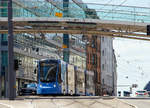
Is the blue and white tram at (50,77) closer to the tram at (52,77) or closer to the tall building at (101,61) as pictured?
the tram at (52,77)

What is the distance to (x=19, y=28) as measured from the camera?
4238 centimetres

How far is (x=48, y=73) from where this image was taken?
4072cm

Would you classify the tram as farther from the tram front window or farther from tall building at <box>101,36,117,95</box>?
tall building at <box>101,36,117,95</box>

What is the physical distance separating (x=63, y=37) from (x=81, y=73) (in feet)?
102

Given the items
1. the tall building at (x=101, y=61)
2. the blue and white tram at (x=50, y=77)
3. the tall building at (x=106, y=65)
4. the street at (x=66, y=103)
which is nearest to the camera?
the street at (x=66, y=103)

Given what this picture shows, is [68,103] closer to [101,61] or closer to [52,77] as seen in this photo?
[52,77]

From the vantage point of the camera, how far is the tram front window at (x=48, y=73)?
40438mm

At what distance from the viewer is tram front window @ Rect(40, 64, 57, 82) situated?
40438 millimetres

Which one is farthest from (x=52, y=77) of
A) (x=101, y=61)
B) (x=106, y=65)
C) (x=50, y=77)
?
(x=106, y=65)

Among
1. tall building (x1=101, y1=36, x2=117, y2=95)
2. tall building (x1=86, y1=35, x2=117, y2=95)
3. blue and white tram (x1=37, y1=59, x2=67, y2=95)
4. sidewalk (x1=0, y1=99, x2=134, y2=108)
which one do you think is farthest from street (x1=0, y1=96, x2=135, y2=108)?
tall building (x1=101, y1=36, x2=117, y2=95)

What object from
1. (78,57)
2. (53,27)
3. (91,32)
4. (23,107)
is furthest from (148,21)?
(78,57)

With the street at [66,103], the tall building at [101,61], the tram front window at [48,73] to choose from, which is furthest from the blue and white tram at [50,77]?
the tall building at [101,61]

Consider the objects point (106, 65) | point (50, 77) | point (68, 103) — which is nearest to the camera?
point (68, 103)

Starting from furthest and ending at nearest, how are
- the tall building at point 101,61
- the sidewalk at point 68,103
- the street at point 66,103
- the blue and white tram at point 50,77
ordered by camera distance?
1. the tall building at point 101,61
2. the blue and white tram at point 50,77
3. the sidewalk at point 68,103
4. the street at point 66,103
